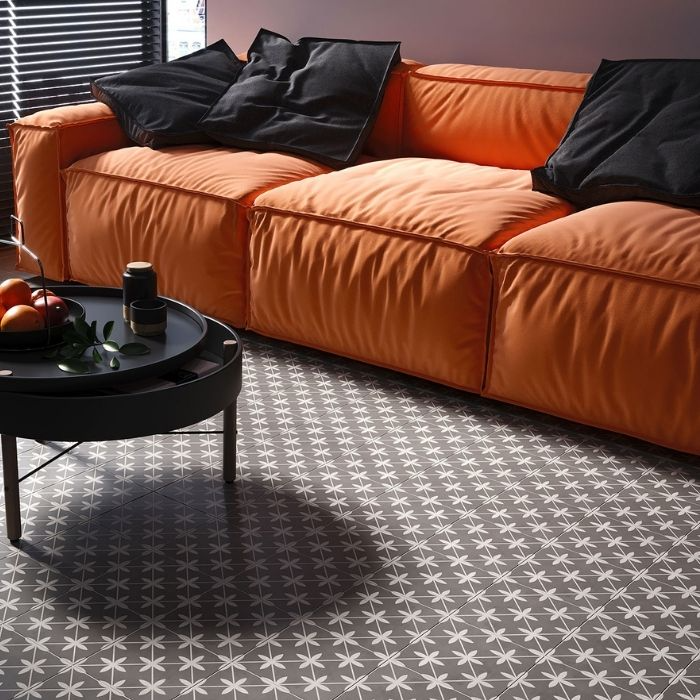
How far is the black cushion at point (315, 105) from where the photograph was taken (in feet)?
11.2

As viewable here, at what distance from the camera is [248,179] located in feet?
10.2

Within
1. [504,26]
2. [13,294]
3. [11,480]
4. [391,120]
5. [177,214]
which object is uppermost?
[504,26]

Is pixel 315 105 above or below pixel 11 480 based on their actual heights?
above

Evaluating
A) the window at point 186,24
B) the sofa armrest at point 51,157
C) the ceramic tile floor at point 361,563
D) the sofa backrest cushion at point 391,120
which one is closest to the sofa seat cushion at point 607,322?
the ceramic tile floor at point 361,563

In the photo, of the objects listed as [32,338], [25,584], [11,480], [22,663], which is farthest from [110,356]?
[22,663]

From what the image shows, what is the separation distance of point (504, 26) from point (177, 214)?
1348 mm

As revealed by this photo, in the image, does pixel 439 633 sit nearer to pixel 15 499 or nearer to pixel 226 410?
pixel 226 410

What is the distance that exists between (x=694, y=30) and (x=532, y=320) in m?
1.34

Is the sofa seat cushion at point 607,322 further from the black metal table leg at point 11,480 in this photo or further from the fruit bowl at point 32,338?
the black metal table leg at point 11,480

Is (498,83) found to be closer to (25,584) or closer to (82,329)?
(82,329)

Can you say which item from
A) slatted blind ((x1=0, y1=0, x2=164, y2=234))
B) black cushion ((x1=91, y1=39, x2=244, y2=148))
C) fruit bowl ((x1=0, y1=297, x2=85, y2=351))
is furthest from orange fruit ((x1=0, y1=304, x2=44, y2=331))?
slatted blind ((x1=0, y1=0, x2=164, y2=234))

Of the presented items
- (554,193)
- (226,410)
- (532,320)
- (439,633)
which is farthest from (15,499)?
(554,193)

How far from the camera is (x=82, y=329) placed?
7.00 ft

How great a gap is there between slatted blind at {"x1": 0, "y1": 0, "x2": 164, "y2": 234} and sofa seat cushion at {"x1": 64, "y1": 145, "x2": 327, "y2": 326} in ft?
2.59
